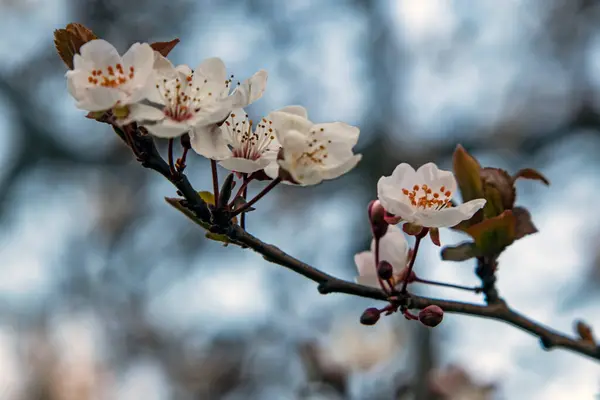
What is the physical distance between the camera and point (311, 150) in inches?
25.7

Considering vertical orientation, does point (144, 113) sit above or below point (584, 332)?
above

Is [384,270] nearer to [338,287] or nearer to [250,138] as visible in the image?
[338,287]

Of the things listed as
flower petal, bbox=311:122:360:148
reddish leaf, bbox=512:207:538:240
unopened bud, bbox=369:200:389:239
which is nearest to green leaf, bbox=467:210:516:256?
reddish leaf, bbox=512:207:538:240

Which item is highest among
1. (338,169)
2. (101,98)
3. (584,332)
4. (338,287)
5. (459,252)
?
(101,98)

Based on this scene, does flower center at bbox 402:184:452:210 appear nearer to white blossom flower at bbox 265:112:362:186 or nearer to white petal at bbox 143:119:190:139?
white blossom flower at bbox 265:112:362:186

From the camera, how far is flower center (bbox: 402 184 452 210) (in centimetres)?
74

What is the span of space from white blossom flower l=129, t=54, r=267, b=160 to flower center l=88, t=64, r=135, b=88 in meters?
0.03

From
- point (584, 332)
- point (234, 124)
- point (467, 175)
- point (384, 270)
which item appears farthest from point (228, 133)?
point (584, 332)

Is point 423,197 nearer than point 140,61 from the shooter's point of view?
No

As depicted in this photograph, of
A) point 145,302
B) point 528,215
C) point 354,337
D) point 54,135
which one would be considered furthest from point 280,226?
point 528,215

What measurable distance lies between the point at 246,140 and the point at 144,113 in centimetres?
14

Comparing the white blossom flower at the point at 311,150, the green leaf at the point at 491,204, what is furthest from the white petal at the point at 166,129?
the green leaf at the point at 491,204

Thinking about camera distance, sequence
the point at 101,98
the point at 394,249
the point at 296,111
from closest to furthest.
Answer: the point at 101,98
the point at 296,111
the point at 394,249

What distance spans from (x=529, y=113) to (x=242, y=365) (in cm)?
233
